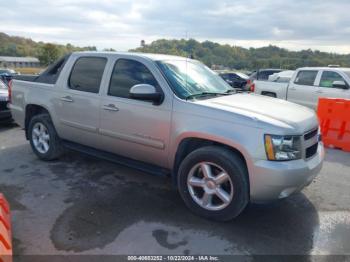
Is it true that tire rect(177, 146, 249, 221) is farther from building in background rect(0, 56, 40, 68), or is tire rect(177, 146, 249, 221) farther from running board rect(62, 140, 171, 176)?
building in background rect(0, 56, 40, 68)

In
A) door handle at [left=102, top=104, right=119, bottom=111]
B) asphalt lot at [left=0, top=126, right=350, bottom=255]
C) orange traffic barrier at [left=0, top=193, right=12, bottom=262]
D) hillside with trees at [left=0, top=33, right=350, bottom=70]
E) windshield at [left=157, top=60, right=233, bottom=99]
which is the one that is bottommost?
asphalt lot at [left=0, top=126, right=350, bottom=255]

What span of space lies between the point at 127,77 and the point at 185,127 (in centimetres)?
122

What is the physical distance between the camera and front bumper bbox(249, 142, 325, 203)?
3.14 m

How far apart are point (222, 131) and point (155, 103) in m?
0.95

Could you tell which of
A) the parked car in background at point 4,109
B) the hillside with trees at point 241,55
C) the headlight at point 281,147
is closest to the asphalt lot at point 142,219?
the headlight at point 281,147

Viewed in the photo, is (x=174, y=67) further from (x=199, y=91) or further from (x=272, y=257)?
(x=272, y=257)

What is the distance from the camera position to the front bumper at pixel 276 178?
314 cm

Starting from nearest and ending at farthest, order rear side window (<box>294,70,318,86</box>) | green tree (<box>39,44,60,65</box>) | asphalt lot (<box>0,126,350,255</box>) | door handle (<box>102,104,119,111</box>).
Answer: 1. asphalt lot (<box>0,126,350,255</box>)
2. door handle (<box>102,104,119,111</box>)
3. rear side window (<box>294,70,318,86</box>)
4. green tree (<box>39,44,60,65</box>)

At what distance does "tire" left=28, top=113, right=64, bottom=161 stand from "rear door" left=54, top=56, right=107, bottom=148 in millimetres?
221

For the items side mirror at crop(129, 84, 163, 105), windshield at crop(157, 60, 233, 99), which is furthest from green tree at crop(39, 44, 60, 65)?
side mirror at crop(129, 84, 163, 105)

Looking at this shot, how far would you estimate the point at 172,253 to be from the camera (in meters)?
3.00

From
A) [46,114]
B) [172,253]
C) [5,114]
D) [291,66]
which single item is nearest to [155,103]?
[172,253]

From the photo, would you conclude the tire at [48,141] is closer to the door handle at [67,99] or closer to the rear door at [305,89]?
the door handle at [67,99]

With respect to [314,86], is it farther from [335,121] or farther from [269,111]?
[269,111]
